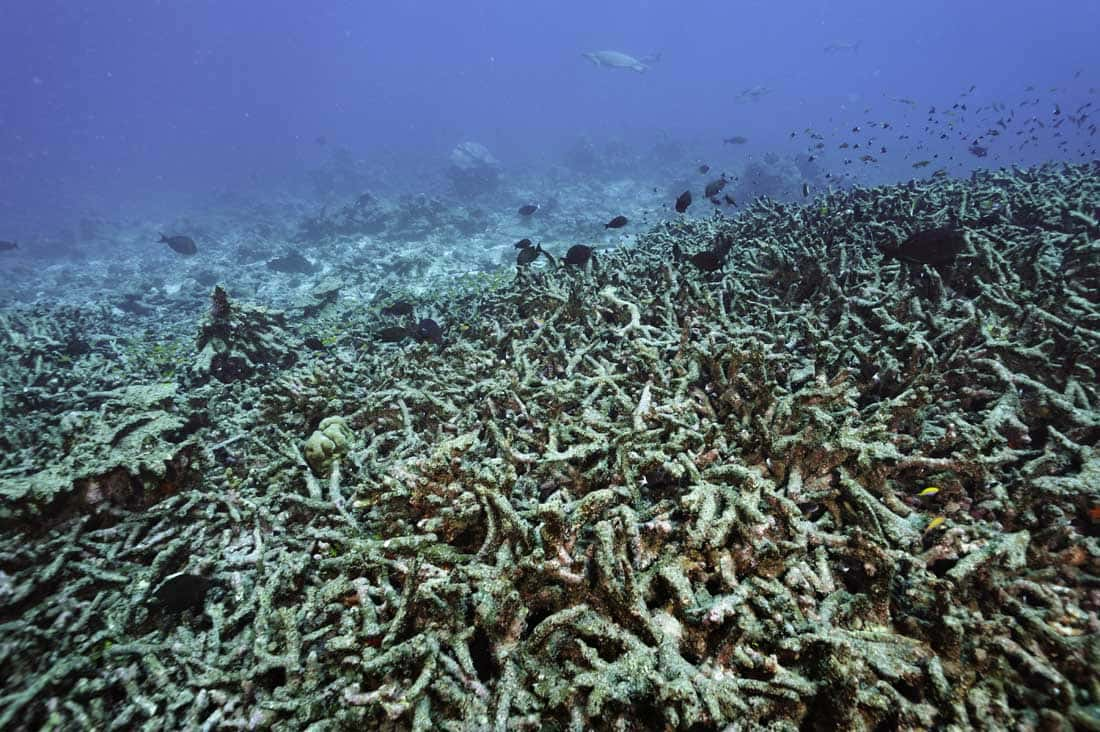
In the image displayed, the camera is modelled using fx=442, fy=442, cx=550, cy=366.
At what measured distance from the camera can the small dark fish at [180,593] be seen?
2.81m

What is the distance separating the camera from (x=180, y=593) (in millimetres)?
2822

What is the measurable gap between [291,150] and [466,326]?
9123 cm

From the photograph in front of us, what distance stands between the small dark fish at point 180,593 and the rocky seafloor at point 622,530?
17 mm

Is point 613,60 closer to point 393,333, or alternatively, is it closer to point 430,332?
point 393,333

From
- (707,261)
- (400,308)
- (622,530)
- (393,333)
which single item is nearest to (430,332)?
(393,333)

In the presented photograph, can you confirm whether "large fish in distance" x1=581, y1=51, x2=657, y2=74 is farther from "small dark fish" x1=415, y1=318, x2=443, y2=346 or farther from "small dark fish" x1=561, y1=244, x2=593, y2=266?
"small dark fish" x1=415, y1=318, x2=443, y2=346

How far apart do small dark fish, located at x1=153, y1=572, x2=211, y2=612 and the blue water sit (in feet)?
180

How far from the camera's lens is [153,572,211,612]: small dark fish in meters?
2.81

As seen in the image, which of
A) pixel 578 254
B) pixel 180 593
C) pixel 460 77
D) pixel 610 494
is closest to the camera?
pixel 610 494

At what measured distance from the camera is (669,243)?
8492mm

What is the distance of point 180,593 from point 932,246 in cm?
687

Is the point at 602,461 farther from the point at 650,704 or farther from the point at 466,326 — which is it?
the point at 466,326

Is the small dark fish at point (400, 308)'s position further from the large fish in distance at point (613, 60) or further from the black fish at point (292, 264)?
the large fish in distance at point (613, 60)

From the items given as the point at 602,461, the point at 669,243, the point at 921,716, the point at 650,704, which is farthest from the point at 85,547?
the point at 669,243
